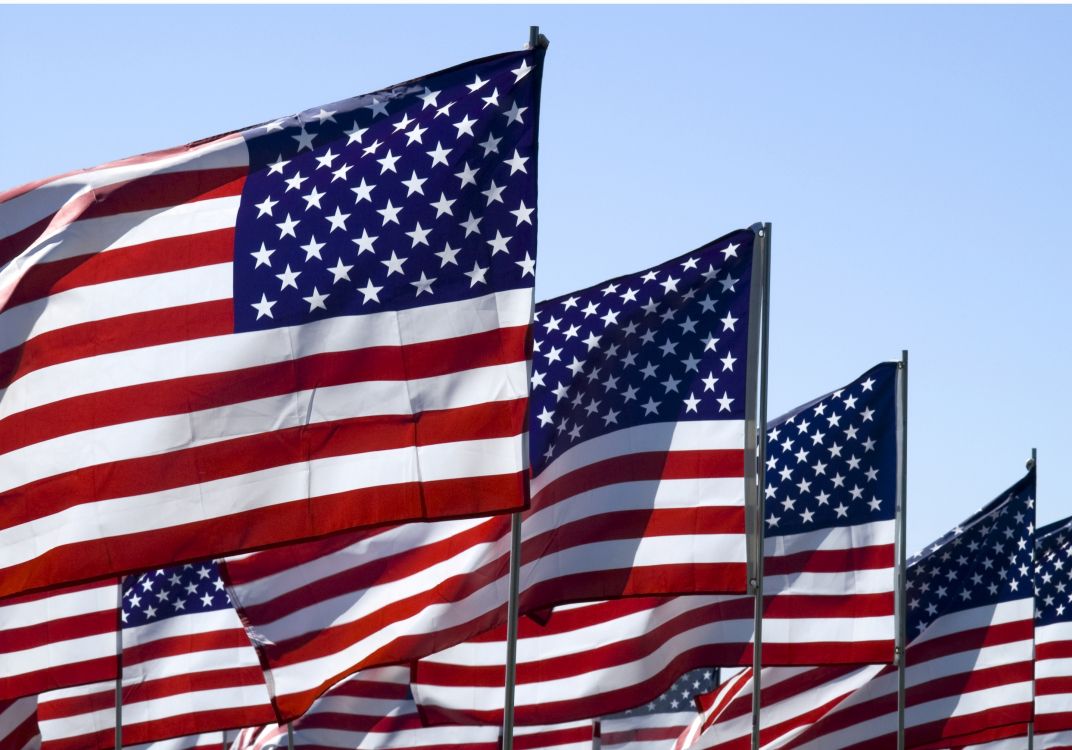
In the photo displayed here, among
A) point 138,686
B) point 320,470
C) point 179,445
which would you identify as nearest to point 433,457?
point 320,470

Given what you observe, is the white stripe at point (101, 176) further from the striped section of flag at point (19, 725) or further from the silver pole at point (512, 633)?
A: the striped section of flag at point (19, 725)

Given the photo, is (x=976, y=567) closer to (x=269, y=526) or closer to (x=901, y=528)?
(x=901, y=528)

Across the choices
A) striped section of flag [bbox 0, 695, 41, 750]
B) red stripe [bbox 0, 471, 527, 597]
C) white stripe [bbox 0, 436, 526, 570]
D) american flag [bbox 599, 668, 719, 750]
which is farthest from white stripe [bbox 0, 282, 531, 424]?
american flag [bbox 599, 668, 719, 750]

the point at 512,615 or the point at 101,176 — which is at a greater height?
the point at 101,176

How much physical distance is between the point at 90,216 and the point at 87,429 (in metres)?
1.36

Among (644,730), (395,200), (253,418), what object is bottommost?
(644,730)

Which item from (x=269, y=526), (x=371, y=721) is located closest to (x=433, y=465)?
(x=269, y=526)

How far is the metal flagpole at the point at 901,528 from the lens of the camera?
18.6 metres

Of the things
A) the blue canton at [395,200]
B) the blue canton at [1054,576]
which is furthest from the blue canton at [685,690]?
the blue canton at [395,200]

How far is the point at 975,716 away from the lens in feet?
71.9

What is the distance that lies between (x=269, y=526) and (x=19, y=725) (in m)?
13.9

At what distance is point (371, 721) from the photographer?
25.2 meters

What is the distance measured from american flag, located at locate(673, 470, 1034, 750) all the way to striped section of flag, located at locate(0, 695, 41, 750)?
8682 millimetres

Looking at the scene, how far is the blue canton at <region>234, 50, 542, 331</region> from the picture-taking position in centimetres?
1137
